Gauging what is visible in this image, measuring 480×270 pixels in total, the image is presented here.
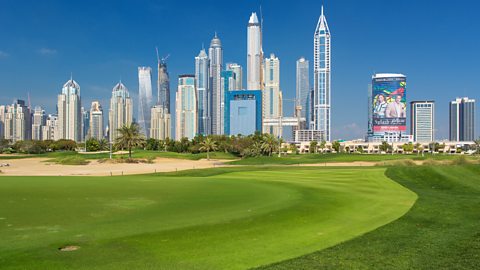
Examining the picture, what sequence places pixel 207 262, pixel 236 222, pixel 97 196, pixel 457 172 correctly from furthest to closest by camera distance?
1. pixel 457 172
2. pixel 97 196
3. pixel 236 222
4. pixel 207 262

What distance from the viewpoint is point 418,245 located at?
41.2 feet

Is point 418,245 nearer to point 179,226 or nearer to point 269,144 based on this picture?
point 179,226

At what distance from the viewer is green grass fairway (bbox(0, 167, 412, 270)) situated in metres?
11.0

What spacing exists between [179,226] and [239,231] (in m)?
2.37

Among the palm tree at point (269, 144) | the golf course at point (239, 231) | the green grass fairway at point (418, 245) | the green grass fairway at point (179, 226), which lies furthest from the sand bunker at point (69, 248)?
the palm tree at point (269, 144)

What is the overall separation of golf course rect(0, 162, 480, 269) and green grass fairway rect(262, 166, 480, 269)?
3 cm

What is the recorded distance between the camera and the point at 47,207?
64.1ft

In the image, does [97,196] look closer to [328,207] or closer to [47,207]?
[47,207]

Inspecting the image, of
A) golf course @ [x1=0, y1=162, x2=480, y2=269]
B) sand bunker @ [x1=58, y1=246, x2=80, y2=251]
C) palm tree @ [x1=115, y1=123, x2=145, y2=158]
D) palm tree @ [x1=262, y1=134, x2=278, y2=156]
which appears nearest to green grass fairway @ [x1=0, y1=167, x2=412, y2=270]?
golf course @ [x1=0, y1=162, x2=480, y2=269]

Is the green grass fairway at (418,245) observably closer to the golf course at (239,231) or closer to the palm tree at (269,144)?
the golf course at (239,231)

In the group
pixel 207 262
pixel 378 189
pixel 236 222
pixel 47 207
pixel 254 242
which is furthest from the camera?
pixel 378 189

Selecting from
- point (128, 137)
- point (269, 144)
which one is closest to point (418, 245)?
point (128, 137)

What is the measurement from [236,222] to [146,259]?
5498mm

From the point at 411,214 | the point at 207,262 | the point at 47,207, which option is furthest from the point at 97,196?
the point at 411,214
